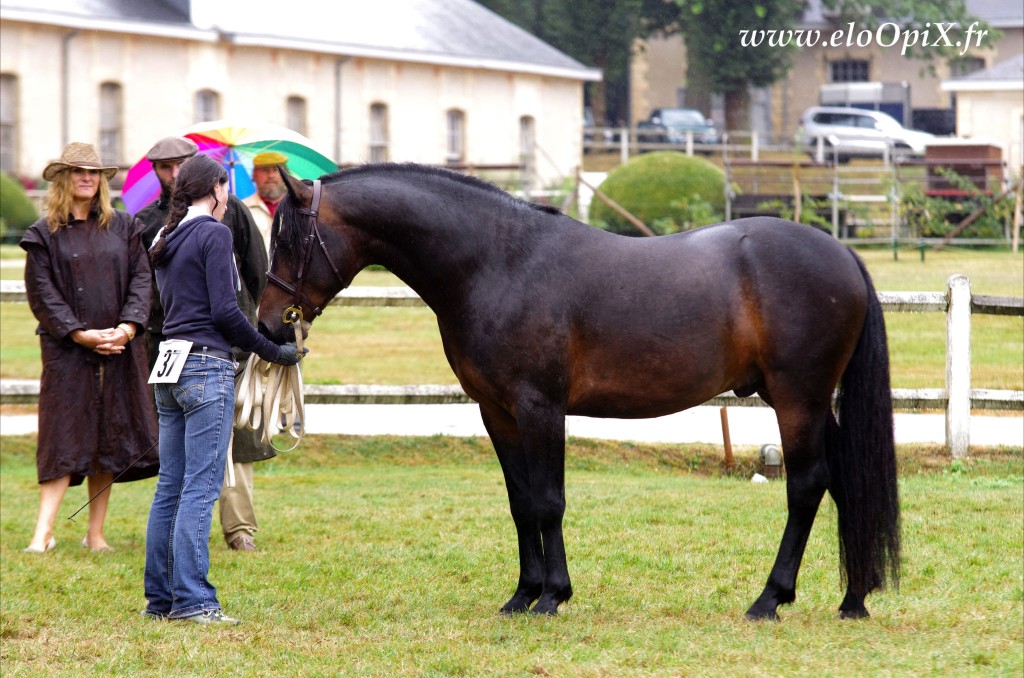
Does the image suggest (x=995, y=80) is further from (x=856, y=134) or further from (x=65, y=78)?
(x=65, y=78)

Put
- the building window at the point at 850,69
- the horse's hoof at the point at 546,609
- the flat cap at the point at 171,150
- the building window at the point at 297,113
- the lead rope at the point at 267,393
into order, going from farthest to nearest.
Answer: the building window at the point at 850,69 → the building window at the point at 297,113 → the flat cap at the point at 171,150 → the lead rope at the point at 267,393 → the horse's hoof at the point at 546,609

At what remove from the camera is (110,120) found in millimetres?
30484

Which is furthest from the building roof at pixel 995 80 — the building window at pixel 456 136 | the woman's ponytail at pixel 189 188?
the woman's ponytail at pixel 189 188

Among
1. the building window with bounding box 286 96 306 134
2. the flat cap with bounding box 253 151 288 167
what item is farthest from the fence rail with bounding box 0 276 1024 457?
the building window with bounding box 286 96 306 134

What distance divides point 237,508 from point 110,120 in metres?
25.2

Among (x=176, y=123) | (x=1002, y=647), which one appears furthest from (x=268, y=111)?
(x=1002, y=647)

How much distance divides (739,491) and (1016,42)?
4379 cm

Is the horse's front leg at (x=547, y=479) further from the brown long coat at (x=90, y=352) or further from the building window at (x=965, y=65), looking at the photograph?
the building window at (x=965, y=65)

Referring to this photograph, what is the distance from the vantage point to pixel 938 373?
13156mm

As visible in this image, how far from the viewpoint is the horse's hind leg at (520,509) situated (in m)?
5.68

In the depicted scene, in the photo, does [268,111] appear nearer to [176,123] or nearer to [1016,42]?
[176,123]

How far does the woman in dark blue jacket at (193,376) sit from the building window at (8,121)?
82.4ft

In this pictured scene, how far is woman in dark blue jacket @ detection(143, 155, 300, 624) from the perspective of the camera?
5.48 m

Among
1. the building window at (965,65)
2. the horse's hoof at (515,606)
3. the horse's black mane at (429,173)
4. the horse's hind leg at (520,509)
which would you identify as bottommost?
the horse's hoof at (515,606)
